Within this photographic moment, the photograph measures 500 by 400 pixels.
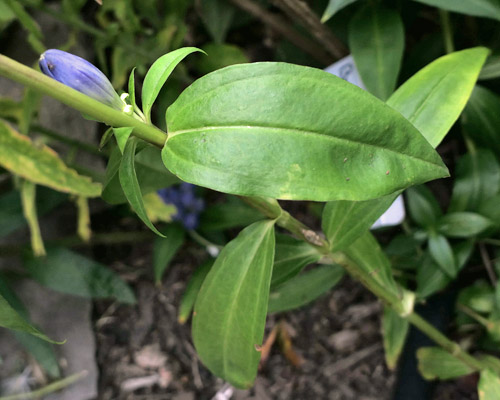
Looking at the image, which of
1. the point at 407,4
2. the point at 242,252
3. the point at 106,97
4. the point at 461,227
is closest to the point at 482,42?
the point at 407,4

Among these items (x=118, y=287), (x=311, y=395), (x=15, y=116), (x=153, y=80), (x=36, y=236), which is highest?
(x=153, y=80)

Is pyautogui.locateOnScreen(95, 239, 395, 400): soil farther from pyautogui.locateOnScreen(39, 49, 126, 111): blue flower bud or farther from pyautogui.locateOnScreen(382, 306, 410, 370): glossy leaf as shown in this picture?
pyautogui.locateOnScreen(39, 49, 126, 111): blue flower bud

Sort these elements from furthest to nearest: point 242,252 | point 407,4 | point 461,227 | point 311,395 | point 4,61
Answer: point 311,395 < point 407,4 < point 461,227 < point 242,252 < point 4,61

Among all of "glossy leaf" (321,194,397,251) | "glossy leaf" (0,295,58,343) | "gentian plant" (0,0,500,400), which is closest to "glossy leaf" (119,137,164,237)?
"gentian plant" (0,0,500,400)

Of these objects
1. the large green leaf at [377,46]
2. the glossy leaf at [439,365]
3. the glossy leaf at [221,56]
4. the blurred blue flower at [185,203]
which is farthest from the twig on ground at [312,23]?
the glossy leaf at [439,365]

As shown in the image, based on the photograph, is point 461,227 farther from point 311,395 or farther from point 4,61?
point 4,61

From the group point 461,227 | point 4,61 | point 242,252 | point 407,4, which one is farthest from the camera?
point 407,4

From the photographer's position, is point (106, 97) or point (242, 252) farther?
point (242, 252)
